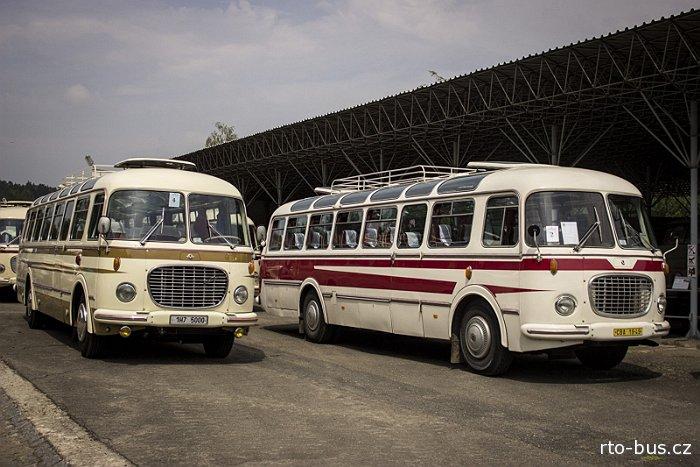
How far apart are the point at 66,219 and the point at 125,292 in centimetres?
355

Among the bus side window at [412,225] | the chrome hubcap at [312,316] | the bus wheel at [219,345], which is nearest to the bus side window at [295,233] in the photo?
the chrome hubcap at [312,316]

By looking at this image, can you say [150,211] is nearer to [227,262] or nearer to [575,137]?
[227,262]

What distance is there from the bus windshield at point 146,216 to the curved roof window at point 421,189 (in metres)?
3.78

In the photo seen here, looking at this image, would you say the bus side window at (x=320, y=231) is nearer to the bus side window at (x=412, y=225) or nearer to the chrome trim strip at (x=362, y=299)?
the chrome trim strip at (x=362, y=299)

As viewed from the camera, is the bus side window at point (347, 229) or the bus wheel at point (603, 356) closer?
the bus wheel at point (603, 356)

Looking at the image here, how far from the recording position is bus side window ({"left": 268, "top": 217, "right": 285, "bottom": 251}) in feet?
59.2

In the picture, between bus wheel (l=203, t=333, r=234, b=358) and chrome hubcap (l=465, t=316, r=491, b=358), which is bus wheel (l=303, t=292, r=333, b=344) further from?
chrome hubcap (l=465, t=316, r=491, b=358)

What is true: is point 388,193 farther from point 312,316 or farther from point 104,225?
point 104,225

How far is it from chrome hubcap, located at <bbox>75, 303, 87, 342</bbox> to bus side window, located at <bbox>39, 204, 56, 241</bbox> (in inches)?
142

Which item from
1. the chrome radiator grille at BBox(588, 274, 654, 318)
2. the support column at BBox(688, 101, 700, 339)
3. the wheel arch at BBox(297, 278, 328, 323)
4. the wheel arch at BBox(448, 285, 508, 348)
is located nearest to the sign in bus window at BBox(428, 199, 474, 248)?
the wheel arch at BBox(448, 285, 508, 348)

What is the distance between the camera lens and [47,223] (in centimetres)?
1593

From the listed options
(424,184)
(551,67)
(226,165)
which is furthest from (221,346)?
(226,165)

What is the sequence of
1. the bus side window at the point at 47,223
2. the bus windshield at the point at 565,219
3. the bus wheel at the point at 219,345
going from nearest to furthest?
the bus windshield at the point at 565,219, the bus wheel at the point at 219,345, the bus side window at the point at 47,223

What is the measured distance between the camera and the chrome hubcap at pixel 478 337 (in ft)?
37.1
